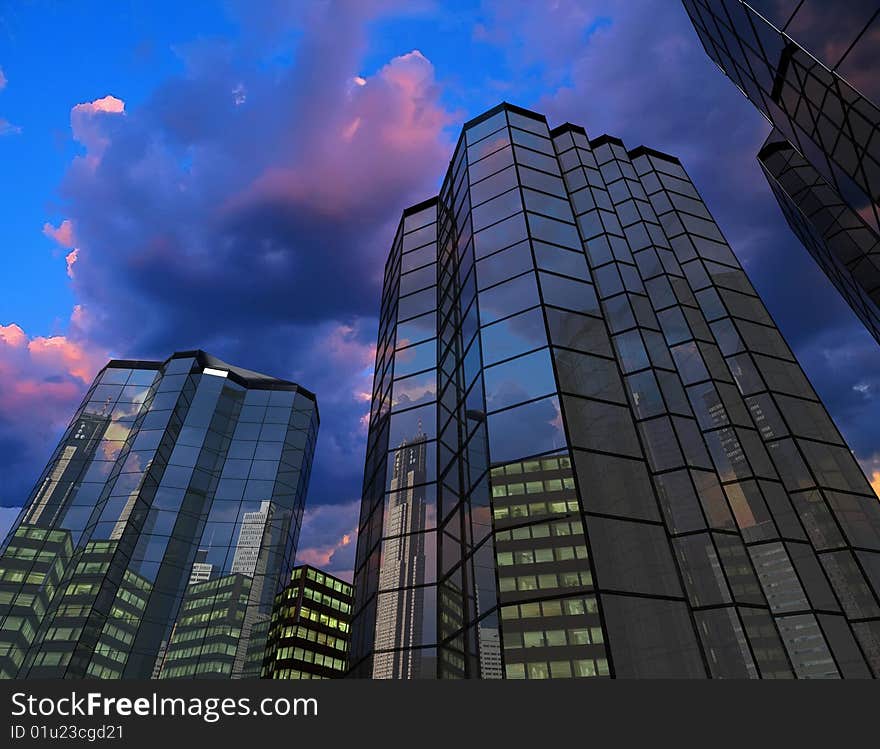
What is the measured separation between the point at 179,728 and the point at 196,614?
133 ft

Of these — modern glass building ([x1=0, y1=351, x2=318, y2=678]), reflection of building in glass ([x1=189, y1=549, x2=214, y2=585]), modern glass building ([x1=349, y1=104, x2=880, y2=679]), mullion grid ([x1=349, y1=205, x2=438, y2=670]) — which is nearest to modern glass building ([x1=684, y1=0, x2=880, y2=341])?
modern glass building ([x1=349, y1=104, x2=880, y2=679])

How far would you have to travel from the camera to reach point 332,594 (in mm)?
124875

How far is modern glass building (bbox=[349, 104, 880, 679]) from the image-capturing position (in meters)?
12.1

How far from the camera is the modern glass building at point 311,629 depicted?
110250 millimetres

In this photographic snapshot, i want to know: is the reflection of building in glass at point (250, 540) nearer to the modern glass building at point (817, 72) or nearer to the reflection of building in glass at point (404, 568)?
the reflection of building in glass at point (404, 568)

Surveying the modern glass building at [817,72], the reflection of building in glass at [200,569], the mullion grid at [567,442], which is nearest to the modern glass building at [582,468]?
the mullion grid at [567,442]

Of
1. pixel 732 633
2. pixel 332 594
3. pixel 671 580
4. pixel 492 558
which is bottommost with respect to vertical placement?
pixel 732 633

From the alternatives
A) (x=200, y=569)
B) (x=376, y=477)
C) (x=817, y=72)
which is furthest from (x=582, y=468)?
(x=200, y=569)

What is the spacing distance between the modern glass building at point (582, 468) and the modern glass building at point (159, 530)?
78.0ft

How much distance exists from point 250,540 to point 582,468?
36.3 m

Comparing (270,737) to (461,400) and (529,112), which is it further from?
(529,112)

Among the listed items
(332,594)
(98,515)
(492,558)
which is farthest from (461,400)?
(332,594)

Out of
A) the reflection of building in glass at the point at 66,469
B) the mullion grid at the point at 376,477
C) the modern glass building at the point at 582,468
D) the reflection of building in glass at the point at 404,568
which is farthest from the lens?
the reflection of building in glass at the point at 66,469

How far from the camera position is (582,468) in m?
13.4
